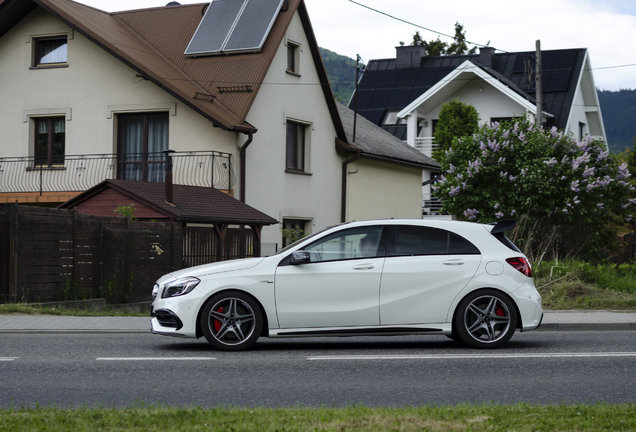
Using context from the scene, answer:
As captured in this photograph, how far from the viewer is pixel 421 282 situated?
9.49m

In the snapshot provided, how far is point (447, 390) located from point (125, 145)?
18.1 m

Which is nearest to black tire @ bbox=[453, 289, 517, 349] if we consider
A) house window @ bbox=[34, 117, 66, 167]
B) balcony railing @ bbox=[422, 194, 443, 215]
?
house window @ bbox=[34, 117, 66, 167]

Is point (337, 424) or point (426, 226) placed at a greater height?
point (426, 226)

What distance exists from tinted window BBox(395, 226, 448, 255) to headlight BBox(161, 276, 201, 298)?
2385mm

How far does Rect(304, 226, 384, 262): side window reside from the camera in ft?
31.4

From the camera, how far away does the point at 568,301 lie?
1556 cm

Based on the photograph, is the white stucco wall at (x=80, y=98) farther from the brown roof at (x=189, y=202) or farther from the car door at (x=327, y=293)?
the car door at (x=327, y=293)

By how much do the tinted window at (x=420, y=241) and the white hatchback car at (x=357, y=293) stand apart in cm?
1

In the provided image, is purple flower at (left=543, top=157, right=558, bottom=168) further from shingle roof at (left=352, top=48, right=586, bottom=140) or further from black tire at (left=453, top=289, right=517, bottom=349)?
shingle roof at (left=352, top=48, right=586, bottom=140)

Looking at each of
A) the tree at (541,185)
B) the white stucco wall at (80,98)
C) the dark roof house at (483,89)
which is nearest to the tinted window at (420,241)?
the tree at (541,185)

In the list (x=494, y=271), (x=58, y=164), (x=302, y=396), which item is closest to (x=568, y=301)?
(x=494, y=271)

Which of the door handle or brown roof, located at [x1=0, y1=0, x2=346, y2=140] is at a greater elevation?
brown roof, located at [x1=0, y1=0, x2=346, y2=140]

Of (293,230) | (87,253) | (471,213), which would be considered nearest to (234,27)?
(293,230)

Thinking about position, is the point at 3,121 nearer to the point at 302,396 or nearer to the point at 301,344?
the point at 301,344
